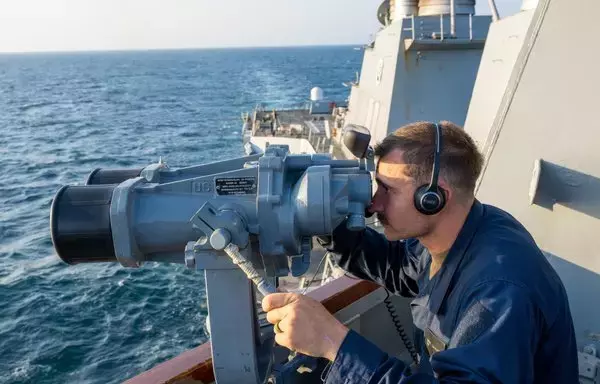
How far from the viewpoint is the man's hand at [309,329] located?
1656mm

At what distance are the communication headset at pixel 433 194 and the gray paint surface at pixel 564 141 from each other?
1.11 meters

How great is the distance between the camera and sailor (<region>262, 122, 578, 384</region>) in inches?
60.8

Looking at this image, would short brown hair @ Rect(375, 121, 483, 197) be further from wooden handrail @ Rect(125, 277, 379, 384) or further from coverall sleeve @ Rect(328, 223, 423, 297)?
wooden handrail @ Rect(125, 277, 379, 384)

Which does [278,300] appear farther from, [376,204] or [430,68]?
[430,68]

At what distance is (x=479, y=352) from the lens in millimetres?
1505

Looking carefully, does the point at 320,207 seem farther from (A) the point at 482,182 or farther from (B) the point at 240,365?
(A) the point at 482,182

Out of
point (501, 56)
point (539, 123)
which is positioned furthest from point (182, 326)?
point (539, 123)

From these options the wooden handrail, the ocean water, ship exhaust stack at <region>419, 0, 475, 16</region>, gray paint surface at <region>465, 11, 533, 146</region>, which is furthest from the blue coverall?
ship exhaust stack at <region>419, 0, 475, 16</region>

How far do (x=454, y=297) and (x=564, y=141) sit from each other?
1293 millimetres

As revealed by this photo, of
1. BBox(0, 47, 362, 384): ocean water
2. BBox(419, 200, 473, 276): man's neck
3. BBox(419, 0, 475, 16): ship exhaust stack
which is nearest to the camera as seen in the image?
BBox(419, 200, 473, 276): man's neck

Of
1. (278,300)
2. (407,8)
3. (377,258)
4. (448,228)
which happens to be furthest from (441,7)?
(278,300)

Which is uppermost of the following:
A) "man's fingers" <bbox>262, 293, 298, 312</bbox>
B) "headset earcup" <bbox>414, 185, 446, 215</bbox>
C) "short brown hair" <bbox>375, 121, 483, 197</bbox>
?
"short brown hair" <bbox>375, 121, 483, 197</bbox>

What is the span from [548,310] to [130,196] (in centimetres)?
136

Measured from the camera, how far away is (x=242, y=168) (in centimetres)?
198
